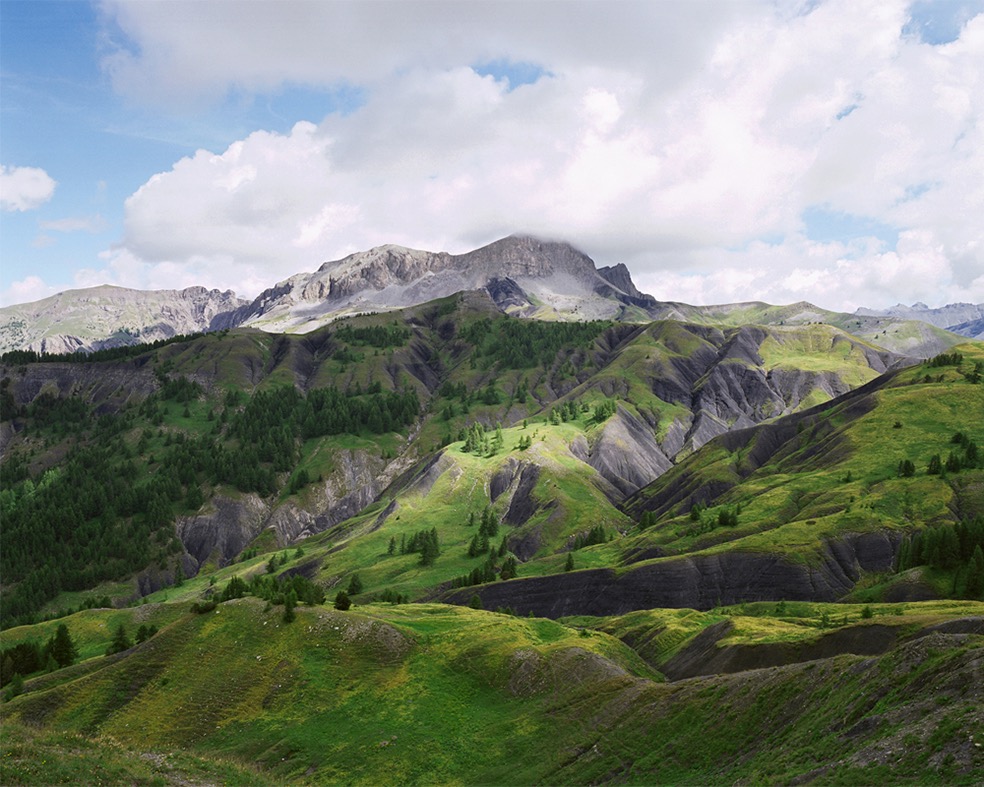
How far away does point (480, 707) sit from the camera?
2832 inches

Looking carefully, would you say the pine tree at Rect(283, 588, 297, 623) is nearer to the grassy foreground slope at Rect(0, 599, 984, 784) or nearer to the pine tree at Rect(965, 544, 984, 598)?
the grassy foreground slope at Rect(0, 599, 984, 784)

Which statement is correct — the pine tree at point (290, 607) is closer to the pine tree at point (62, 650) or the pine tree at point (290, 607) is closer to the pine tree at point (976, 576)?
the pine tree at point (62, 650)

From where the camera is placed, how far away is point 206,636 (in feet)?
275

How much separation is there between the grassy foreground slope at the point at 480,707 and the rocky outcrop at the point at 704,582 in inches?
1872

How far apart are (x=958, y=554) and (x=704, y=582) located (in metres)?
47.2

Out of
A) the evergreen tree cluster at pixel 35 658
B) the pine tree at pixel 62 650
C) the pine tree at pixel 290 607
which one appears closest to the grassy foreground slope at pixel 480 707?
the pine tree at pixel 290 607

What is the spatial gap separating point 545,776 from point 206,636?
151ft

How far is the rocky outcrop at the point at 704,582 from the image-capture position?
137875 mm

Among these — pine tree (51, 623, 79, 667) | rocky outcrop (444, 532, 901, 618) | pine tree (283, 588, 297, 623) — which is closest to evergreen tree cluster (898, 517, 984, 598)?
rocky outcrop (444, 532, 901, 618)

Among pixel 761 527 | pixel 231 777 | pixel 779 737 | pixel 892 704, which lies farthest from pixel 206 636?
pixel 761 527

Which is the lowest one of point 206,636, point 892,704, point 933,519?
point 933,519

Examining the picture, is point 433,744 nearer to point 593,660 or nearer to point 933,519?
point 593,660

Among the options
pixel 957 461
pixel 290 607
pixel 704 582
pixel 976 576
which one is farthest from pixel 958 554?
pixel 290 607

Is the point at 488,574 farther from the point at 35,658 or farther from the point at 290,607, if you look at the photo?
the point at 35,658
